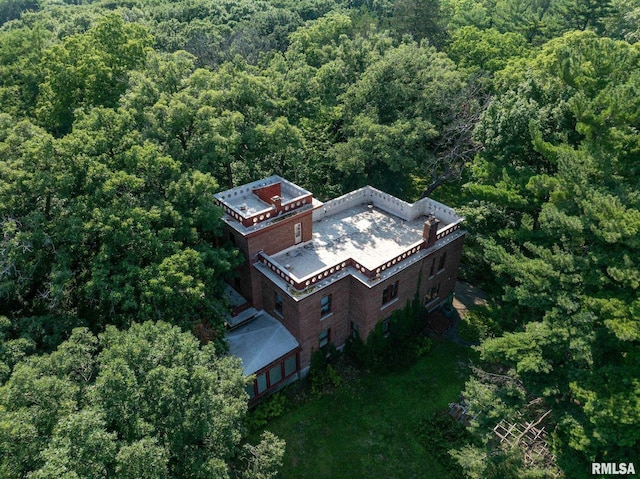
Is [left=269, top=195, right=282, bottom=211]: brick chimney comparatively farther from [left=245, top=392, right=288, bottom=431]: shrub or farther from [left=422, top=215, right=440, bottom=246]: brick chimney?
[left=245, top=392, right=288, bottom=431]: shrub

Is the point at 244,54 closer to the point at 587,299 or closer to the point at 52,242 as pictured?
the point at 52,242

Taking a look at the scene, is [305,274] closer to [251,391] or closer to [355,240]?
[355,240]

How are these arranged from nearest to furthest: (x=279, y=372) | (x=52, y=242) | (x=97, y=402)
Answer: (x=97, y=402) < (x=52, y=242) < (x=279, y=372)

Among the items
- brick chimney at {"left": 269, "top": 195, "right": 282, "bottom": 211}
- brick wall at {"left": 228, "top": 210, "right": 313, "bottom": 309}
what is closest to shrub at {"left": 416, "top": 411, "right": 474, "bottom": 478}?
brick wall at {"left": 228, "top": 210, "right": 313, "bottom": 309}

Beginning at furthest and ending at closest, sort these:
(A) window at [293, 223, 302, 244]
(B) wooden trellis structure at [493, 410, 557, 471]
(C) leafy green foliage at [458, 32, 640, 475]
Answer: (A) window at [293, 223, 302, 244] < (B) wooden trellis structure at [493, 410, 557, 471] < (C) leafy green foliage at [458, 32, 640, 475]

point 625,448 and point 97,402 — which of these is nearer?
point 97,402

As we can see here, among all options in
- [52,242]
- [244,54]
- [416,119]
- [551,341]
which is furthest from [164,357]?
[244,54]

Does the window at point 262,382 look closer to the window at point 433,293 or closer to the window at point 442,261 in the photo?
the window at point 433,293
